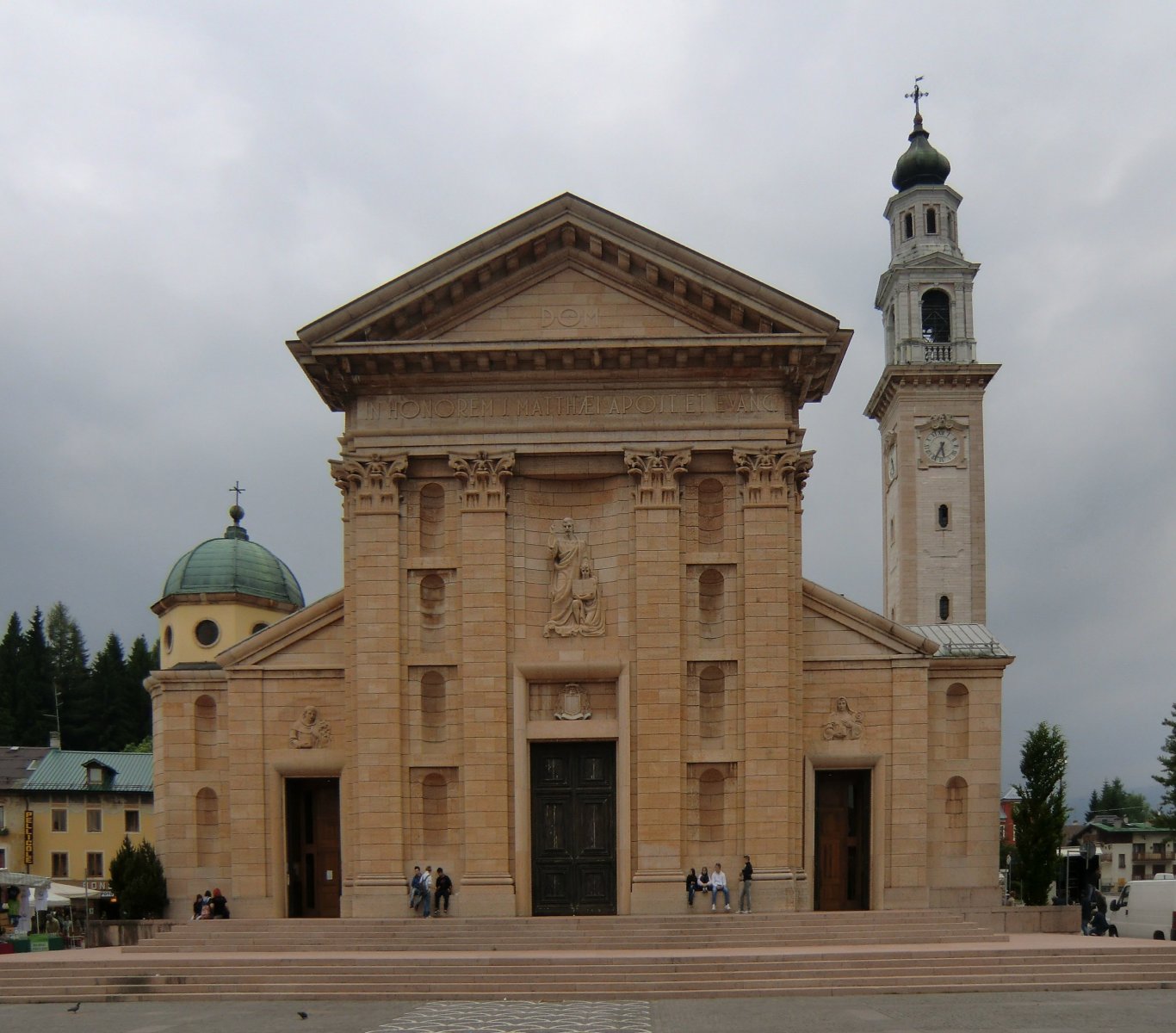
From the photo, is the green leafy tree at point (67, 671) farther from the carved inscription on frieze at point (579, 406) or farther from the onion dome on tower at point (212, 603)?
the carved inscription on frieze at point (579, 406)

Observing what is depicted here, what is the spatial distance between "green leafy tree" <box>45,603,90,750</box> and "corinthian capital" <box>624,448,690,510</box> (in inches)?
2892

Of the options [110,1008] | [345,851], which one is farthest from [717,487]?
[110,1008]

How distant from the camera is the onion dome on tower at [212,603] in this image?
58688 millimetres

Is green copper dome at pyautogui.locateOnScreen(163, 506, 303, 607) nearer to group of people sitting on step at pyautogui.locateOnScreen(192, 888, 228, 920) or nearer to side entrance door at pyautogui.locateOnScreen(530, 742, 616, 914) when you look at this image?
group of people sitting on step at pyautogui.locateOnScreen(192, 888, 228, 920)

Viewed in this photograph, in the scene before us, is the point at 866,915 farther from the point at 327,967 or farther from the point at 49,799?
the point at 49,799

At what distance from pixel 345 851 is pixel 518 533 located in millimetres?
8923

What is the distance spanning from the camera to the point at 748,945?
1152 inches

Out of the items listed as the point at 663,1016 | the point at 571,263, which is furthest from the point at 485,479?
the point at 663,1016

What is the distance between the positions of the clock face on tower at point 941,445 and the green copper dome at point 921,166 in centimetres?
1507

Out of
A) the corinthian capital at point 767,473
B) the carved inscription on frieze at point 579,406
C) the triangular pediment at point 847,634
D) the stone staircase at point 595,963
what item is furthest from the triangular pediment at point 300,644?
the triangular pediment at point 847,634

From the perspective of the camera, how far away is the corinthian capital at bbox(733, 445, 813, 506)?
1337 inches

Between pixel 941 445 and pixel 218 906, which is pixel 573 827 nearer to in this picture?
pixel 218 906

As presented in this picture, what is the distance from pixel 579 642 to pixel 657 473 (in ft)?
14.8

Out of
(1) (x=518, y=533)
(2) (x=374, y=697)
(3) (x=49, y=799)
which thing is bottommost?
(3) (x=49, y=799)
